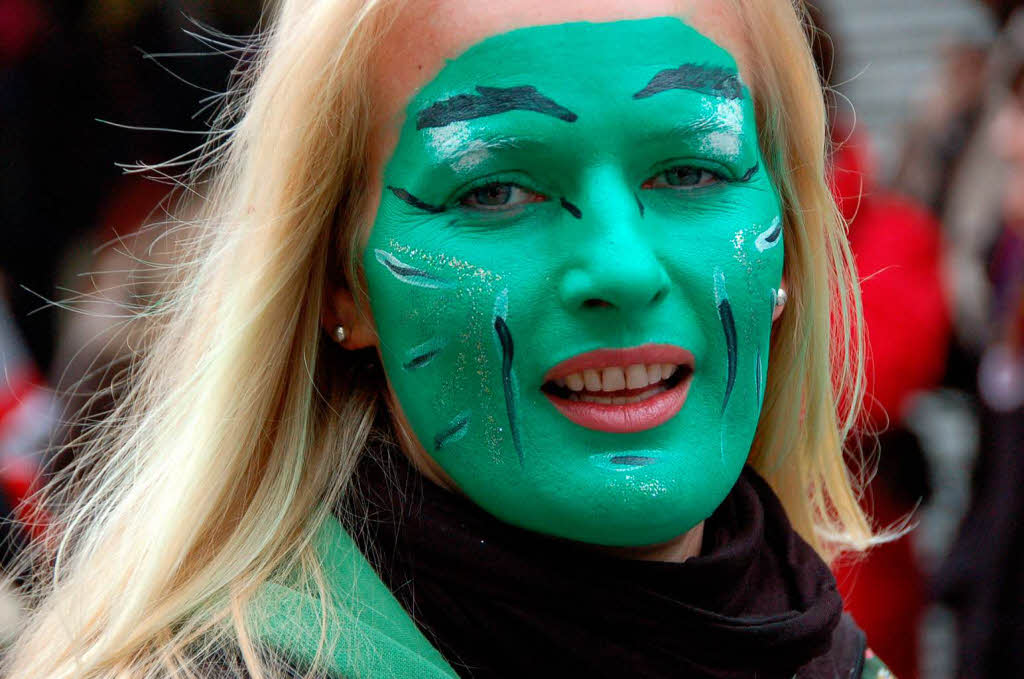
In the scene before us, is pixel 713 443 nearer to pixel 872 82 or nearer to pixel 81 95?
pixel 81 95

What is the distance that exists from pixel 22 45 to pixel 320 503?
15.0ft

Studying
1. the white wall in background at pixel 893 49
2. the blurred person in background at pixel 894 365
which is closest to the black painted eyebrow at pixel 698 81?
the blurred person in background at pixel 894 365

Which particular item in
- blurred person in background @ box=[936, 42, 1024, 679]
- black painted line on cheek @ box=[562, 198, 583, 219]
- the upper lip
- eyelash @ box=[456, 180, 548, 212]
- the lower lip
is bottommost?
blurred person in background @ box=[936, 42, 1024, 679]

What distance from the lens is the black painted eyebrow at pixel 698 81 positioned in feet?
6.20

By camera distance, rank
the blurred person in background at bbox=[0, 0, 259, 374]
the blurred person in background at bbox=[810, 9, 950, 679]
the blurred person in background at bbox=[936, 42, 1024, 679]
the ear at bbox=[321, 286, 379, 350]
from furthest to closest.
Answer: the blurred person in background at bbox=[0, 0, 259, 374], the blurred person in background at bbox=[810, 9, 950, 679], the blurred person in background at bbox=[936, 42, 1024, 679], the ear at bbox=[321, 286, 379, 350]

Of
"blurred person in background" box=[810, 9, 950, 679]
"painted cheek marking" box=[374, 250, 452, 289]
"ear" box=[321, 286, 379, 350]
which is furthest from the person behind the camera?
"blurred person in background" box=[810, 9, 950, 679]

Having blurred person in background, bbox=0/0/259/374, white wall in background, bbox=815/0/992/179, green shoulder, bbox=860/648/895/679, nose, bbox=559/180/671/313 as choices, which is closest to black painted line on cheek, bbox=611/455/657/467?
nose, bbox=559/180/671/313

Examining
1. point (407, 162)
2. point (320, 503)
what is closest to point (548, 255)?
point (407, 162)

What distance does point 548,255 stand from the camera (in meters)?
1.86

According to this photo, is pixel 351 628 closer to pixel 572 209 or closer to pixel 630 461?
pixel 630 461

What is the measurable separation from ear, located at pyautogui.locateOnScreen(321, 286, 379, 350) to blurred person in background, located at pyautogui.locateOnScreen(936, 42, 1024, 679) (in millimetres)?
2320

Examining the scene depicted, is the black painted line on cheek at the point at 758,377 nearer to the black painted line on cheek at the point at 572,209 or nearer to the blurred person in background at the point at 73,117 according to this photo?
the black painted line on cheek at the point at 572,209

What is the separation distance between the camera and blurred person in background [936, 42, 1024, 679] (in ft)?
11.9

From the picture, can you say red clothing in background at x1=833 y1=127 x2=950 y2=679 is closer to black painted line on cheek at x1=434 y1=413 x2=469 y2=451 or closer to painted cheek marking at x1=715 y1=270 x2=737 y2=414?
painted cheek marking at x1=715 y1=270 x2=737 y2=414
